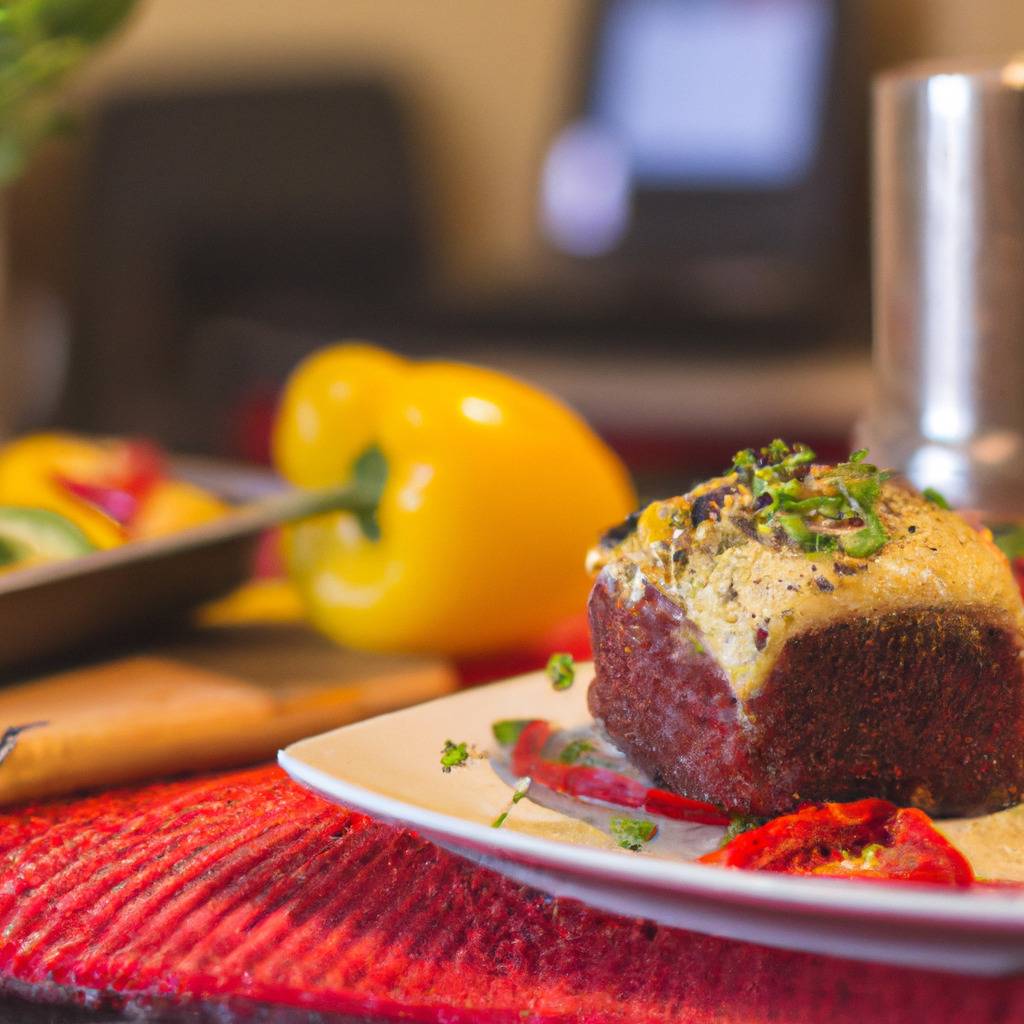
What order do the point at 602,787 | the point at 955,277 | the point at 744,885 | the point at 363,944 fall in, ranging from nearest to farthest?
the point at 744,885 → the point at 363,944 → the point at 602,787 → the point at 955,277

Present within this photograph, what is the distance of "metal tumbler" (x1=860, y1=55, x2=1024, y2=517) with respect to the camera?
3.55ft

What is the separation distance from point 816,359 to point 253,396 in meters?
1.26

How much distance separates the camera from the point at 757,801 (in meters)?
0.74

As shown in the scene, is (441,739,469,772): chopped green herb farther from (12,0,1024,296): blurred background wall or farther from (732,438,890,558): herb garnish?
(12,0,1024,296): blurred background wall

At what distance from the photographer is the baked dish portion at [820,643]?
72 centimetres

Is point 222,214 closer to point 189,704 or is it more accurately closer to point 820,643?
point 189,704

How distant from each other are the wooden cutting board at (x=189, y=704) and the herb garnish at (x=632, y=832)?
12.5 inches

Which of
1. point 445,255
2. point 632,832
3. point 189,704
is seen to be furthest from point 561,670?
point 445,255

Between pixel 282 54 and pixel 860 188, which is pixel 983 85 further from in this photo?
pixel 282 54

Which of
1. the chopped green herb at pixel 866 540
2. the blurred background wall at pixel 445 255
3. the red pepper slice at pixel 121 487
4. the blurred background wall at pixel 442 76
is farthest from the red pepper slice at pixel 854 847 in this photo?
the blurred background wall at pixel 442 76

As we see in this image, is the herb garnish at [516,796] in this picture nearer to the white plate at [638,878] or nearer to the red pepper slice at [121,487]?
the white plate at [638,878]

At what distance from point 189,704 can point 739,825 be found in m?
0.39

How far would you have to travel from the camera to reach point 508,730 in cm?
84

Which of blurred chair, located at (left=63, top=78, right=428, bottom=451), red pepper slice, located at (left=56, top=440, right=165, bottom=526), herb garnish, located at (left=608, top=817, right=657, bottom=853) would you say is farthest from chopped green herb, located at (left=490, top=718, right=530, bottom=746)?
blurred chair, located at (left=63, top=78, right=428, bottom=451)
